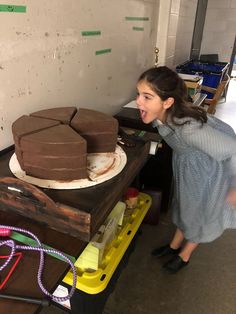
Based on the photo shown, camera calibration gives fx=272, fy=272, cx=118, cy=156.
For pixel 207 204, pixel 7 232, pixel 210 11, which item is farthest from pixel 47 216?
pixel 210 11

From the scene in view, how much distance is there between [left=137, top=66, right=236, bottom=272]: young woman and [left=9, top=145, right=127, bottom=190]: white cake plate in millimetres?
368

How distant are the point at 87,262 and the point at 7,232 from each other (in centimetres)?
35

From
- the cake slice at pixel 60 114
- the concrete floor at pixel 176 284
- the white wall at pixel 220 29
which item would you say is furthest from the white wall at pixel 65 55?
the white wall at pixel 220 29

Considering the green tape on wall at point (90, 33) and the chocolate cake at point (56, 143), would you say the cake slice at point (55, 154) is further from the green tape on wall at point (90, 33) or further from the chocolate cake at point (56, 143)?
the green tape on wall at point (90, 33)

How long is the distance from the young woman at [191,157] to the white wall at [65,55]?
12.5 inches

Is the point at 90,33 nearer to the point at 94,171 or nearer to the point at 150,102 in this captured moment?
the point at 150,102

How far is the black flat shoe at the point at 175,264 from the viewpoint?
1.54 m

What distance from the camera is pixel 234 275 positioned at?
1.56m

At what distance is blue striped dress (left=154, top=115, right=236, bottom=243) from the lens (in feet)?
3.80

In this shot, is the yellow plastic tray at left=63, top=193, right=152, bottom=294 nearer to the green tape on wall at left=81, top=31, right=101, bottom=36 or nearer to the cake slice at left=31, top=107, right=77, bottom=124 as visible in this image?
the cake slice at left=31, top=107, right=77, bottom=124

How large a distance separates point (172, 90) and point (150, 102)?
11cm

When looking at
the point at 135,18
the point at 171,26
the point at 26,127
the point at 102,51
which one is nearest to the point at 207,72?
the point at 171,26

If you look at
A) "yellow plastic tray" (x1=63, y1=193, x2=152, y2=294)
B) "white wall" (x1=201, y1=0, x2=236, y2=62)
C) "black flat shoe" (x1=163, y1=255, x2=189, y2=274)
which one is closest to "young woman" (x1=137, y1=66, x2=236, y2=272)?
"black flat shoe" (x1=163, y1=255, x2=189, y2=274)

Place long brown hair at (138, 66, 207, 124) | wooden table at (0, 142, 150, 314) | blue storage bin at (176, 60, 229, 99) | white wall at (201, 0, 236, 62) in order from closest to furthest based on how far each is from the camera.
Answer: wooden table at (0, 142, 150, 314) < long brown hair at (138, 66, 207, 124) < blue storage bin at (176, 60, 229, 99) < white wall at (201, 0, 236, 62)
